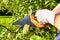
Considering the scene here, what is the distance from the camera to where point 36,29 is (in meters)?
1.43

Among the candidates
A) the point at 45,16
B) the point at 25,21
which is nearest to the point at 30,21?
the point at 25,21

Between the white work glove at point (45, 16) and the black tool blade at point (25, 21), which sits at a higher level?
the white work glove at point (45, 16)

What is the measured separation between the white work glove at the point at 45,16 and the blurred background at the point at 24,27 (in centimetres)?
9

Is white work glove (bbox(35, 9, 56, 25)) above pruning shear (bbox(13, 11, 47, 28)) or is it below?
above

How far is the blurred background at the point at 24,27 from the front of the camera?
1.41 metres

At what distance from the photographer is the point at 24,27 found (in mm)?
1420

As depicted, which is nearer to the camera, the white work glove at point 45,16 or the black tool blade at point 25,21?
the white work glove at point 45,16

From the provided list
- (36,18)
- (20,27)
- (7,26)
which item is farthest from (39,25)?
(7,26)

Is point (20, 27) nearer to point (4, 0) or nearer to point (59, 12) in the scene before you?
point (4, 0)

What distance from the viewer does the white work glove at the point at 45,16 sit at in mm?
1230

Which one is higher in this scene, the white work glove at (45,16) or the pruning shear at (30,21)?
the white work glove at (45,16)

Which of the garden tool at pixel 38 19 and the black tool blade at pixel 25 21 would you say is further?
the black tool blade at pixel 25 21

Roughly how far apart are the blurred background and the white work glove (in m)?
0.09

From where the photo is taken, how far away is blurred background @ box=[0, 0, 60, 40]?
141 cm
